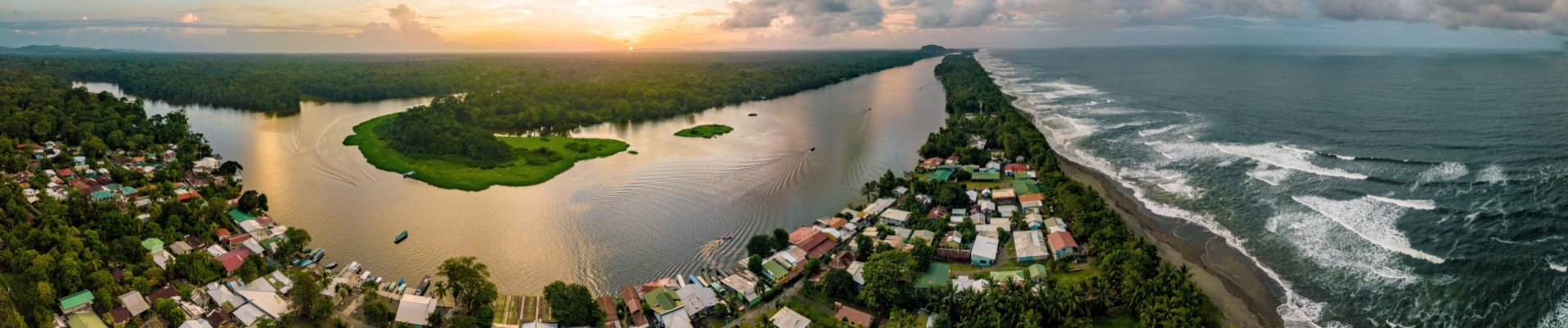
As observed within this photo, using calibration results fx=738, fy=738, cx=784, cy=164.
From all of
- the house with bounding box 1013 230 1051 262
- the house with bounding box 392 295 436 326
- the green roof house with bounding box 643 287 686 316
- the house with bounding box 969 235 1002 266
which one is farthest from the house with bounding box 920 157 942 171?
the house with bounding box 392 295 436 326

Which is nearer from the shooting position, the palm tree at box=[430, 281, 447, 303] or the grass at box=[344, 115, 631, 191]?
the palm tree at box=[430, 281, 447, 303]

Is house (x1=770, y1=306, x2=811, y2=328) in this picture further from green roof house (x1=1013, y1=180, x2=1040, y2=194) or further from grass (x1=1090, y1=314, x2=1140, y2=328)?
green roof house (x1=1013, y1=180, x2=1040, y2=194)

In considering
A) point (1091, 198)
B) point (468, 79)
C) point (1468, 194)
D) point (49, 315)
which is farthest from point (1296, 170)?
point (468, 79)

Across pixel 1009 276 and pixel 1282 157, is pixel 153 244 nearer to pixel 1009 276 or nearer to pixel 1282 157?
pixel 1009 276

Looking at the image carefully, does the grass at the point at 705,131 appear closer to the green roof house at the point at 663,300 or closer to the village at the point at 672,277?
the village at the point at 672,277

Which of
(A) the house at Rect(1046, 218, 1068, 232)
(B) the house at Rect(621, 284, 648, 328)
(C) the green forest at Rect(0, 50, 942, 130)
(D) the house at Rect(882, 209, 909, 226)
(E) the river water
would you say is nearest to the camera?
(B) the house at Rect(621, 284, 648, 328)

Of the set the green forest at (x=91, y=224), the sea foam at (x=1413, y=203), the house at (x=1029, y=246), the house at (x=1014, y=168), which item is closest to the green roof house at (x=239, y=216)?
the green forest at (x=91, y=224)
